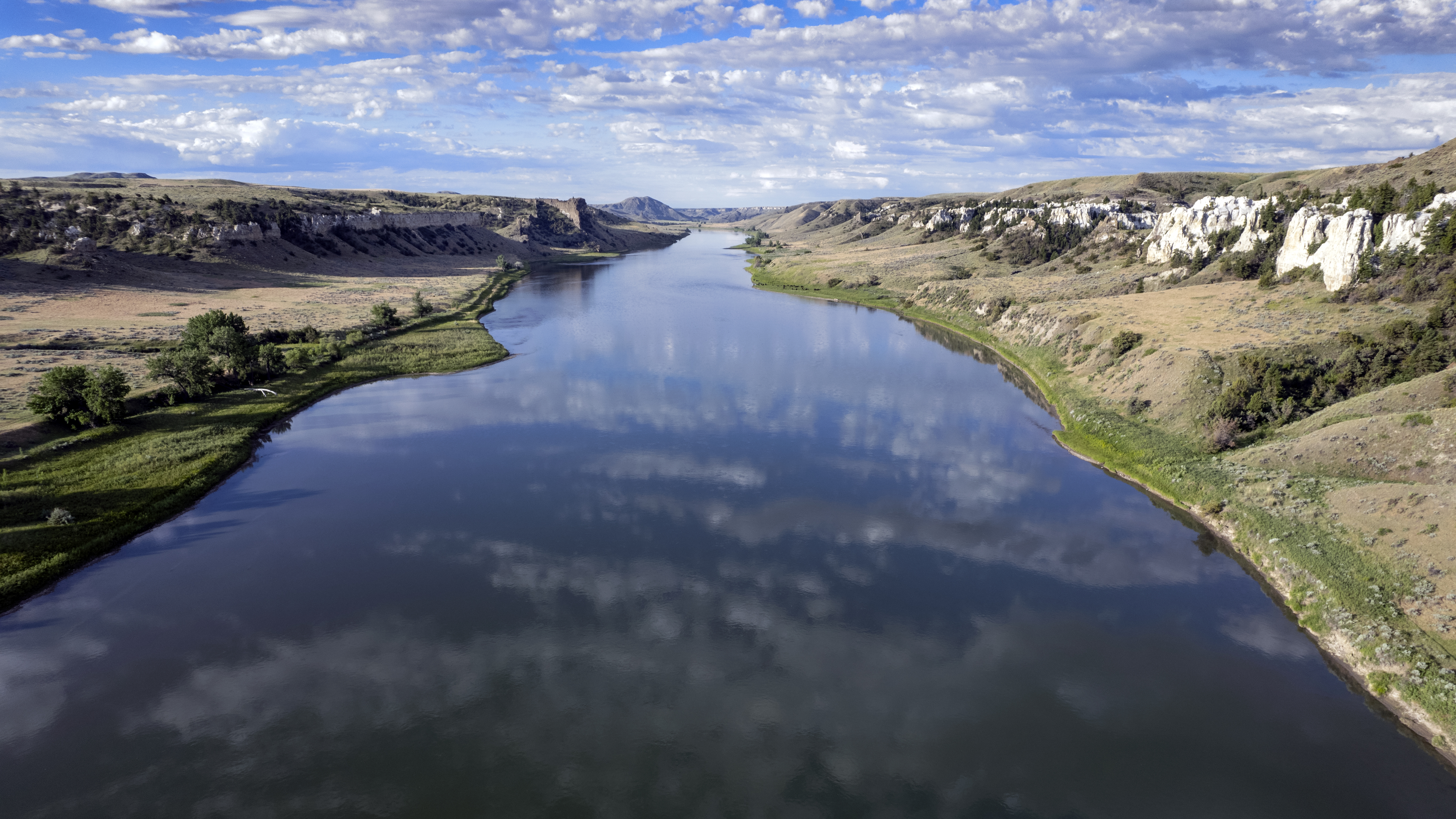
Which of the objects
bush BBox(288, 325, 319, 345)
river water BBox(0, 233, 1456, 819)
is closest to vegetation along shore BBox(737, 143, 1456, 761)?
river water BBox(0, 233, 1456, 819)

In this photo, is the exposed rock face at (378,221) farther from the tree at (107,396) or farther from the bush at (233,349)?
the tree at (107,396)

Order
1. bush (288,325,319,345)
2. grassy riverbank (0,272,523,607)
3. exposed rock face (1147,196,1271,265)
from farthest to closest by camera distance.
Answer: exposed rock face (1147,196,1271,265) → bush (288,325,319,345) → grassy riverbank (0,272,523,607)

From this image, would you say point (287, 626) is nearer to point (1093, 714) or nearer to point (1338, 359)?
point (1093, 714)

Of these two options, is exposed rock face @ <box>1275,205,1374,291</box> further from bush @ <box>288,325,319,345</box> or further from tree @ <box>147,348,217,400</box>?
bush @ <box>288,325,319,345</box>

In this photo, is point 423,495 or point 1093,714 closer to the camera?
→ point 1093,714

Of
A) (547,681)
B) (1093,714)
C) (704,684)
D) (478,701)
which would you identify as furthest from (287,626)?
(1093,714)
